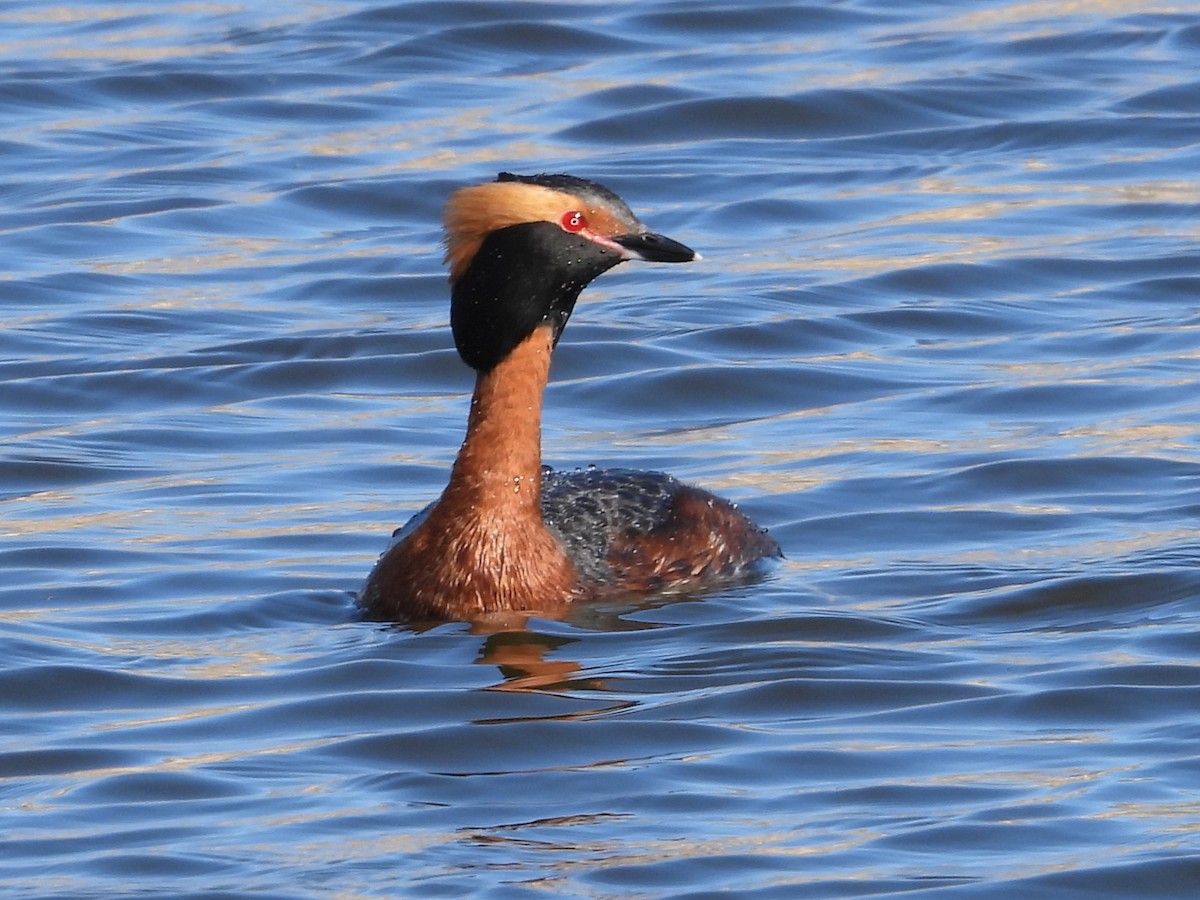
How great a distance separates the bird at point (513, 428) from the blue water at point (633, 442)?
0.58 ft

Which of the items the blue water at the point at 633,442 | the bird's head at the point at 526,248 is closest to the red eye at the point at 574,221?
the bird's head at the point at 526,248

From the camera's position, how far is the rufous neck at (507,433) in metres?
9.84

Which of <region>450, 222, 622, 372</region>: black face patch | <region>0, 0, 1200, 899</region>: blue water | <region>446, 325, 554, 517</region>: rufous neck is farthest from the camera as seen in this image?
<region>446, 325, 554, 517</region>: rufous neck

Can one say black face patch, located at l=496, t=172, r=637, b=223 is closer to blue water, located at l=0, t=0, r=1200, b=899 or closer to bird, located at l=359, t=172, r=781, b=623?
bird, located at l=359, t=172, r=781, b=623

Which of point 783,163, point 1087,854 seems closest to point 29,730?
point 1087,854

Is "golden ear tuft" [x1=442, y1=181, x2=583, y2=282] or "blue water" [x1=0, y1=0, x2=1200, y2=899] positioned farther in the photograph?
"golden ear tuft" [x1=442, y1=181, x2=583, y2=282]

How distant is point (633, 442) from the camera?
42.4 feet

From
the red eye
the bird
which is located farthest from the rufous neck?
the red eye

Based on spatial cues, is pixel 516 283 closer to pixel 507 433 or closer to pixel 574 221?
pixel 574 221

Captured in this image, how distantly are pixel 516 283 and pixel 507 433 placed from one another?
1.82ft

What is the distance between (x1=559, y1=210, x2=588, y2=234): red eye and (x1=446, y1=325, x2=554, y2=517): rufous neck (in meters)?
0.38

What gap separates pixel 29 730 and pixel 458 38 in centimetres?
1335

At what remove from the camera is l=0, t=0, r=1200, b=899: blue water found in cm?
772

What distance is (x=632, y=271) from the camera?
1647cm
